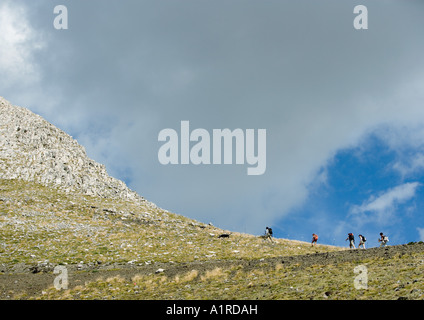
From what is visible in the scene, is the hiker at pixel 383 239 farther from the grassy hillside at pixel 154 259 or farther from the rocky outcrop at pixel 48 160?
the rocky outcrop at pixel 48 160

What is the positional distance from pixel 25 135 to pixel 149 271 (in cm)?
6284

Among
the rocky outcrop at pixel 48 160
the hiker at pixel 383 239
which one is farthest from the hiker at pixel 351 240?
the rocky outcrop at pixel 48 160

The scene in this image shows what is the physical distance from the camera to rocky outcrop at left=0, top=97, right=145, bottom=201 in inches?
2781

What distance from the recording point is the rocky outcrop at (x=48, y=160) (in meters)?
70.6

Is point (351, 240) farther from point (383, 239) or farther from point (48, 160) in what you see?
point (48, 160)

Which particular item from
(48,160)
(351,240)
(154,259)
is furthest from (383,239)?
(48,160)

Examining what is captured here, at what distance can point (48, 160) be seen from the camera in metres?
75.1

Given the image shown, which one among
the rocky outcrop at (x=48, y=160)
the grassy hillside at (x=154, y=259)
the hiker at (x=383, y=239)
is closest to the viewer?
the grassy hillside at (x=154, y=259)

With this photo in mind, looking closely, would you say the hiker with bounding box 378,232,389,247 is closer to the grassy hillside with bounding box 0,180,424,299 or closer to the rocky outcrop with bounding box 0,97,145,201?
the grassy hillside with bounding box 0,180,424,299

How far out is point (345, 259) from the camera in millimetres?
28562

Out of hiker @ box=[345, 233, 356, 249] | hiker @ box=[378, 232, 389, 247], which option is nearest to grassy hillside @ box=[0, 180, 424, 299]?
hiker @ box=[345, 233, 356, 249]

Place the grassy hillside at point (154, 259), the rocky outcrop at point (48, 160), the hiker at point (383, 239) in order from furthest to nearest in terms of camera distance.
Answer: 1. the rocky outcrop at point (48, 160)
2. the hiker at point (383, 239)
3. the grassy hillside at point (154, 259)
